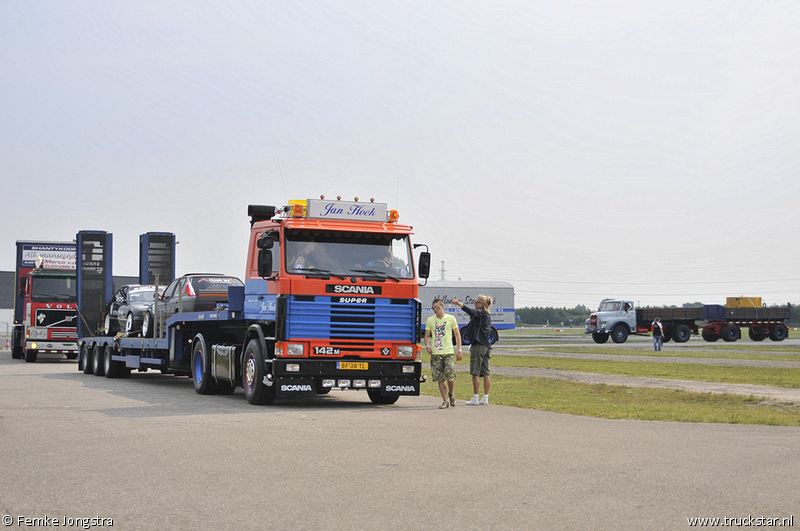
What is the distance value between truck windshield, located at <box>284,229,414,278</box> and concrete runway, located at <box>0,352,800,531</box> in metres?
2.38

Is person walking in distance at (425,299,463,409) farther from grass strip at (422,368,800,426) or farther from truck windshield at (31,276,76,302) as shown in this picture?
truck windshield at (31,276,76,302)

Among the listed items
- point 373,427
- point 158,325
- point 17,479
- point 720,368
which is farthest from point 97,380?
point 720,368

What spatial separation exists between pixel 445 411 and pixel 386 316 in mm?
1836

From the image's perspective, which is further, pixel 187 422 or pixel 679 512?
pixel 187 422

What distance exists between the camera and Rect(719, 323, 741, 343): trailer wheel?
186 feet

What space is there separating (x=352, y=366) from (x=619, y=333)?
139ft

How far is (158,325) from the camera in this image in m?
20.0

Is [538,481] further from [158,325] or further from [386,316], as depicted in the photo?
[158,325]

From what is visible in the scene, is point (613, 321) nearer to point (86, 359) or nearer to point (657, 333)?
point (657, 333)

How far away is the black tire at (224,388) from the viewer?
16859mm

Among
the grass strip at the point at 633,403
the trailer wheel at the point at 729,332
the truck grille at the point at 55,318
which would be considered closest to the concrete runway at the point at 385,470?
the grass strip at the point at 633,403

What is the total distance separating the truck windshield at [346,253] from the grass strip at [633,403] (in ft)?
9.55

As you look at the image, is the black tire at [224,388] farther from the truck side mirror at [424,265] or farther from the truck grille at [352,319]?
the truck side mirror at [424,265]

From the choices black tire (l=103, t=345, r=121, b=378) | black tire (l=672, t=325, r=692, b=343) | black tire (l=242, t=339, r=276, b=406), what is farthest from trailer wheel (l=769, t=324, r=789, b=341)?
black tire (l=242, t=339, r=276, b=406)
